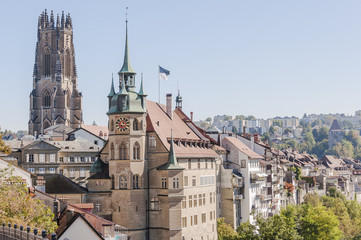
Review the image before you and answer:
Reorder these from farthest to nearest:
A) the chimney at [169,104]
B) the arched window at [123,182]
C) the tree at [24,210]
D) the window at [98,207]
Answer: the chimney at [169,104]
the arched window at [123,182]
the window at [98,207]
the tree at [24,210]

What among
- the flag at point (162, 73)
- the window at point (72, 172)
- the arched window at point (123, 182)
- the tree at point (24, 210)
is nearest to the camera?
the tree at point (24, 210)

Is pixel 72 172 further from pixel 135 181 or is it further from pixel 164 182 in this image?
pixel 164 182

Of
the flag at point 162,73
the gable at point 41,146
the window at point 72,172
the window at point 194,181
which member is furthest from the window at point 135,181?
the window at point 72,172

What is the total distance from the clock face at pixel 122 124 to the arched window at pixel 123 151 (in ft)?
6.12

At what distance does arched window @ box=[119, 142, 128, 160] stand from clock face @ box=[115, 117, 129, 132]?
187 cm

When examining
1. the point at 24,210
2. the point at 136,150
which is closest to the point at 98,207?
the point at 136,150

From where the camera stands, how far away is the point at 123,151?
8625 centimetres

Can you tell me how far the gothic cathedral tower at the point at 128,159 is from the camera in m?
85.8

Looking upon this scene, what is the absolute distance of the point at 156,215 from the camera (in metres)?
87.2

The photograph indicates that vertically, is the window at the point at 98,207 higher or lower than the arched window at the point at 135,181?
lower

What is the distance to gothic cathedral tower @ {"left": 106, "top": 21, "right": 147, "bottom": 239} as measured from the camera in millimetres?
85812

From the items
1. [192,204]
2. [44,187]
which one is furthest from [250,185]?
[44,187]

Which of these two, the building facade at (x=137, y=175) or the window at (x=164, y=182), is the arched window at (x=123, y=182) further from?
the window at (x=164, y=182)

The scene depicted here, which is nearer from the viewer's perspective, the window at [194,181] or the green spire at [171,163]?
the green spire at [171,163]
